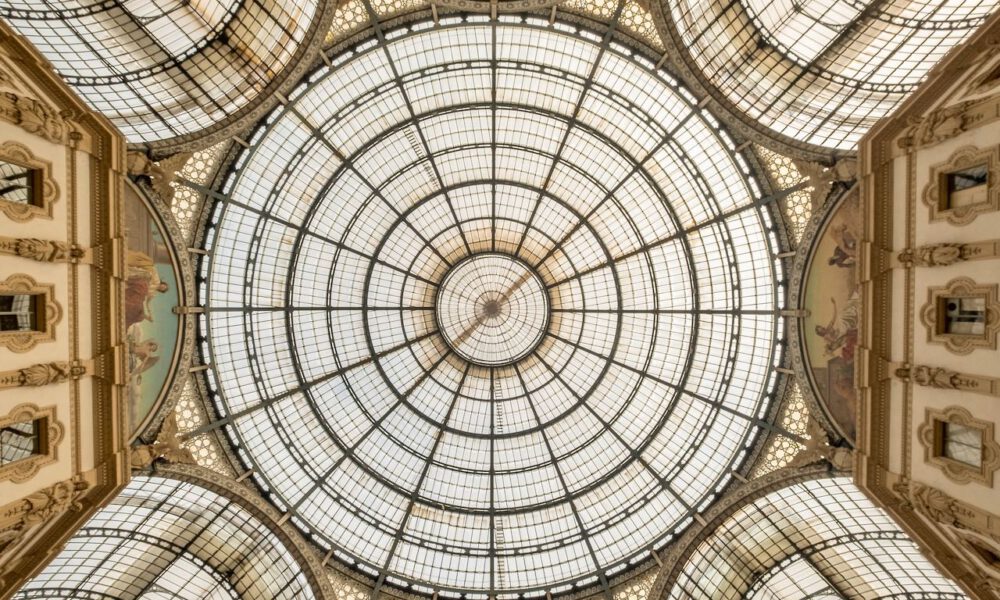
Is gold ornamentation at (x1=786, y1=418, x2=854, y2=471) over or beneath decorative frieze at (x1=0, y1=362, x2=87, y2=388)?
beneath

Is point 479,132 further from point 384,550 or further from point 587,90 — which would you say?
point 384,550

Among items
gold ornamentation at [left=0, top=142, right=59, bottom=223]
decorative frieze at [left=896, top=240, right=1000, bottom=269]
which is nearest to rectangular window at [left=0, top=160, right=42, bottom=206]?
gold ornamentation at [left=0, top=142, right=59, bottom=223]

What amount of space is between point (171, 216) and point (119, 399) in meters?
7.42

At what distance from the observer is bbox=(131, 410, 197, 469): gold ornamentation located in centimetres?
2134

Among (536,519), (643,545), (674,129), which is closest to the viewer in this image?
(674,129)

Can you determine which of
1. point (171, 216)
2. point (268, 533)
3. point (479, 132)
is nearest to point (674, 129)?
point (479, 132)

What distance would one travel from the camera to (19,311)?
49.0 ft

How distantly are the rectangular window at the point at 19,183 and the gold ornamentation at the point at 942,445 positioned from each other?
945 inches

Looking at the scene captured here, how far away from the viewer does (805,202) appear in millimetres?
22781

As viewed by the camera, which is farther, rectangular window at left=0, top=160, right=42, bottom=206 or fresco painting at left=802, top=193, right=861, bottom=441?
fresco painting at left=802, top=193, right=861, bottom=441

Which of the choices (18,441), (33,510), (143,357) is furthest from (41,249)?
(143,357)

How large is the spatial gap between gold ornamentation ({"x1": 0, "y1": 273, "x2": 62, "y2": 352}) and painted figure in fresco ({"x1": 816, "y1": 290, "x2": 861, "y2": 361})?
24.5m

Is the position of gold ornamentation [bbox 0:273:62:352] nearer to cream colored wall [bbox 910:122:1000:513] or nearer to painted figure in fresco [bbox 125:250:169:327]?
painted figure in fresco [bbox 125:250:169:327]

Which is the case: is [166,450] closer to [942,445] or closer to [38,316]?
[38,316]
